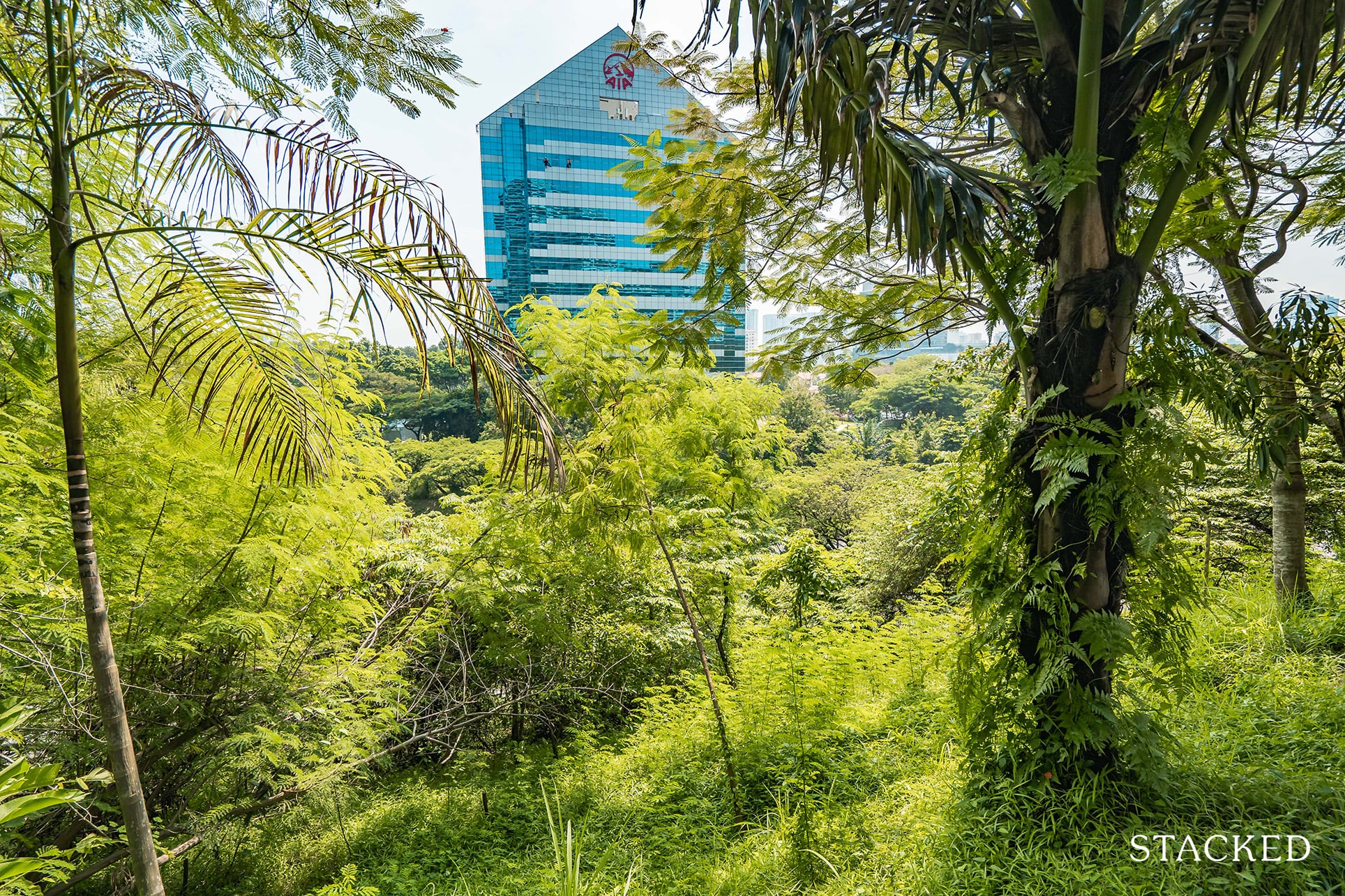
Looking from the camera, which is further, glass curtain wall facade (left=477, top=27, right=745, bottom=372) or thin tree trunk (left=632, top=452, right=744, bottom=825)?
glass curtain wall facade (left=477, top=27, right=745, bottom=372)

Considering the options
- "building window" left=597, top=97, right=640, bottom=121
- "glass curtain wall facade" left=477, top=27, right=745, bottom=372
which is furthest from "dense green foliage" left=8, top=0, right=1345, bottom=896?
"glass curtain wall facade" left=477, top=27, right=745, bottom=372

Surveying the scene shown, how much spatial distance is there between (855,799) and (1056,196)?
11.1ft

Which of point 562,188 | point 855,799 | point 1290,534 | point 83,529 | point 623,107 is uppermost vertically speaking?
point 623,107

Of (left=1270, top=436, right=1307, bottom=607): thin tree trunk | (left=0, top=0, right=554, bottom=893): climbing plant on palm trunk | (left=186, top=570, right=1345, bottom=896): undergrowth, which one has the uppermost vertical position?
(left=0, top=0, right=554, bottom=893): climbing plant on palm trunk

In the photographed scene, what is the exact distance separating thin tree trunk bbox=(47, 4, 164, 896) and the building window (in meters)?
29.3

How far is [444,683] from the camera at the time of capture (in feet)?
20.5

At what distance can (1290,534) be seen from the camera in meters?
4.51

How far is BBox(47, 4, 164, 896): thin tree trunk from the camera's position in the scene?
1.86m

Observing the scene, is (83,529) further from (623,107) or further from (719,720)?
(623,107)

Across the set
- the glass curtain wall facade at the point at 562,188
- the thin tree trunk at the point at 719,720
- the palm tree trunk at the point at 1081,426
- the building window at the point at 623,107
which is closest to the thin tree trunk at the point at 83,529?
the thin tree trunk at the point at 719,720

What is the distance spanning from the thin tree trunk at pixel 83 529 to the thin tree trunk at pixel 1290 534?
6611 millimetres

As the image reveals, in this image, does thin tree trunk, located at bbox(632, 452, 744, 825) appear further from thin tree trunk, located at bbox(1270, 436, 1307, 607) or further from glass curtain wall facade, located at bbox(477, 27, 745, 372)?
glass curtain wall facade, located at bbox(477, 27, 745, 372)

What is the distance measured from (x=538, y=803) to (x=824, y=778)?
2686mm

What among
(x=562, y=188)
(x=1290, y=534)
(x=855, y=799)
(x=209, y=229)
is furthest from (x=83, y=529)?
(x=562, y=188)
